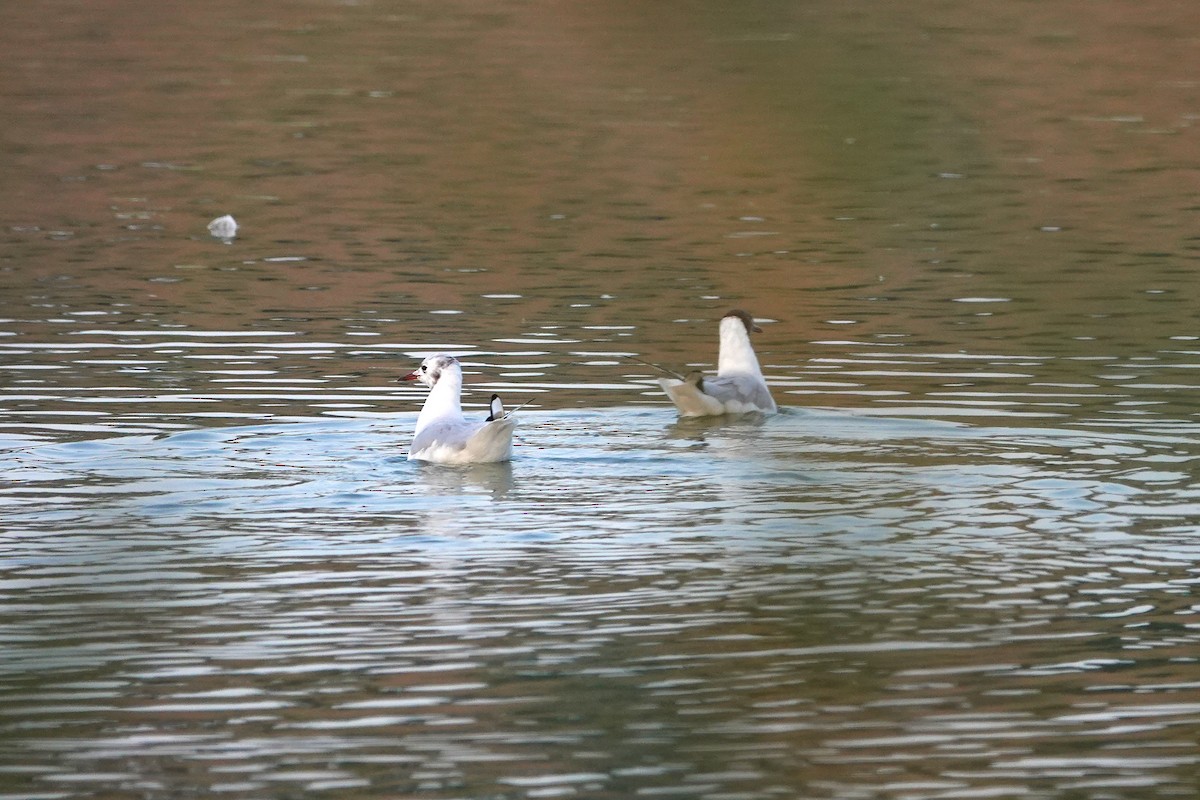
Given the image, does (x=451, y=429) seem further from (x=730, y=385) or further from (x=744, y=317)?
(x=744, y=317)

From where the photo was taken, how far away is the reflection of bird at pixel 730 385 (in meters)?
14.9

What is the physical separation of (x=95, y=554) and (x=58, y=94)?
27.2m

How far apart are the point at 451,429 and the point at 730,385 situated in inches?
101

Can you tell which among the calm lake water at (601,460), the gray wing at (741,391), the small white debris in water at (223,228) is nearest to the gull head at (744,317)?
the calm lake water at (601,460)

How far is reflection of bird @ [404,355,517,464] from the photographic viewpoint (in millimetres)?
13000

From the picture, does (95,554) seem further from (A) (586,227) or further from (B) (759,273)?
(A) (586,227)

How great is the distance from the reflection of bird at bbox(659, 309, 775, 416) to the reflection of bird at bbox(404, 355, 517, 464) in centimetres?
146

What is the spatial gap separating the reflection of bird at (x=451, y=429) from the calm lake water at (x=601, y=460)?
156mm

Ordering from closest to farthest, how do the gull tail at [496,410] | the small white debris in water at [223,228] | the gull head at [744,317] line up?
the gull tail at [496,410] → the gull head at [744,317] → the small white debris in water at [223,228]

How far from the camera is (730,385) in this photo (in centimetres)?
1531

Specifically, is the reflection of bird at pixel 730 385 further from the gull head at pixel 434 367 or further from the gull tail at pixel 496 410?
the gull tail at pixel 496 410

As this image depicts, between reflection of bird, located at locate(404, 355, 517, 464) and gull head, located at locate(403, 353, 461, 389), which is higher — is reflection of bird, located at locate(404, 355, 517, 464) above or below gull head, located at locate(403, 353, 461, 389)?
below

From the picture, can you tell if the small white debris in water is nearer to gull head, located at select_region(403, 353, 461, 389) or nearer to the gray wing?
the gray wing

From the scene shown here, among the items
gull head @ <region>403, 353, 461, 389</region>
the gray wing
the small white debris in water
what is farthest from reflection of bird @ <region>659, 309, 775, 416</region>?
the small white debris in water
